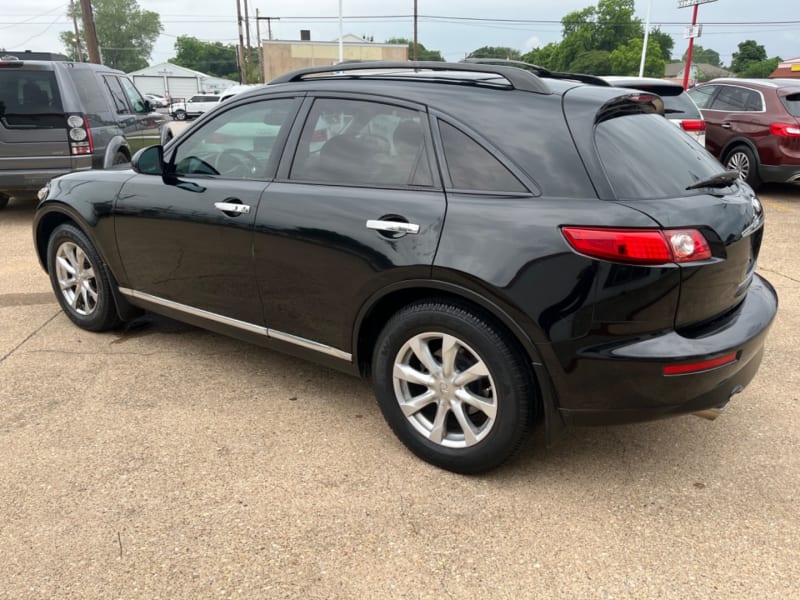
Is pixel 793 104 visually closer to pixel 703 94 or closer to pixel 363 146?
pixel 703 94

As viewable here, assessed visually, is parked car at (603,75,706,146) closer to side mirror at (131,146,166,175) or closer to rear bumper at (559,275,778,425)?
side mirror at (131,146,166,175)

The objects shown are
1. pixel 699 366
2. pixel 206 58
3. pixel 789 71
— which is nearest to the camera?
pixel 699 366

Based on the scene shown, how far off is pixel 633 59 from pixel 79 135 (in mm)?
83801

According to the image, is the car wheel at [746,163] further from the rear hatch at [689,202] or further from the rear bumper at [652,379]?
the rear bumper at [652,379]

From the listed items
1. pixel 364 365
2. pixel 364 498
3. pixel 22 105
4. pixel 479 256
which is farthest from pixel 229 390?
pixel 22 105

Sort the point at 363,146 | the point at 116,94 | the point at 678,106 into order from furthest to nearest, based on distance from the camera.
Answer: the point at 116,94
the point at 678,106
the point at 363,146

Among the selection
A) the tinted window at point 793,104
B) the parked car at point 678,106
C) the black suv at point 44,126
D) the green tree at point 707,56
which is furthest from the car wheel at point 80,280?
the green tree at point 707,56

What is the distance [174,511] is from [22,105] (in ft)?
22.6

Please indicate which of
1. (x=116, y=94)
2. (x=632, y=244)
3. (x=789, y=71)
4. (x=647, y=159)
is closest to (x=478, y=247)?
(x=632, y=244)

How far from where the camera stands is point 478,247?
2.52 meters

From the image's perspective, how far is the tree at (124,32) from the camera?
112312 mm

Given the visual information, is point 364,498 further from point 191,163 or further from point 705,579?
point 191,163

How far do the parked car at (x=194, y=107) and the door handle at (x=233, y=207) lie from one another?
103 feet

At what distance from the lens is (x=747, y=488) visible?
2.75m
